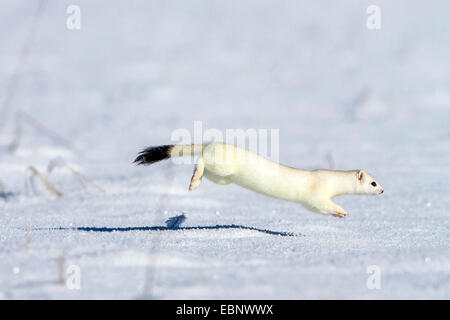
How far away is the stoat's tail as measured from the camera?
2.46 meters

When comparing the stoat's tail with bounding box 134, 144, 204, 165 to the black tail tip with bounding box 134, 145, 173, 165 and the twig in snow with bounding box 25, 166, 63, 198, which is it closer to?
the black tail tip with bounding box 134, 145, 173, 165

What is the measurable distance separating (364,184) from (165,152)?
766 millimetres

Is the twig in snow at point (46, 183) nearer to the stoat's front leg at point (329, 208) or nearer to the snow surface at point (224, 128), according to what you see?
the snow surface at point (224, 128)

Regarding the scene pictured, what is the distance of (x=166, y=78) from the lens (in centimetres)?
732

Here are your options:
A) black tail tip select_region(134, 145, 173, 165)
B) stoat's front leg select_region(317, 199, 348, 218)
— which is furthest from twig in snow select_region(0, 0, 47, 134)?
stoat's front leg select_region(317, 199, 348, 218)

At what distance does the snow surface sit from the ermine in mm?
168

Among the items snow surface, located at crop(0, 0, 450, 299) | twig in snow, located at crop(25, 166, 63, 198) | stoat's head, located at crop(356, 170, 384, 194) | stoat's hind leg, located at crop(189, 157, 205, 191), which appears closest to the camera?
snow surface, located at crop(0, 0, 450, 299)

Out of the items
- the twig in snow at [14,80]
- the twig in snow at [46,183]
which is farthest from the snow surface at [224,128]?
the twig in snow at [14,80]

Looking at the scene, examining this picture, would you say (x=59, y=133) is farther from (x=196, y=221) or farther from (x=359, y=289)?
(x=359, y=289)

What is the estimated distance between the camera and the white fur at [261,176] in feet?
8.00

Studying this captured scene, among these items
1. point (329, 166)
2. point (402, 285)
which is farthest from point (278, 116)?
point (402, 285)

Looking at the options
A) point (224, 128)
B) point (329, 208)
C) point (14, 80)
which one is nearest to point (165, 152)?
→ point (329, 208)

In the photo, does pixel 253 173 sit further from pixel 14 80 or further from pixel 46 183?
pixel 14 80

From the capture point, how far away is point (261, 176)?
8.11 feet
